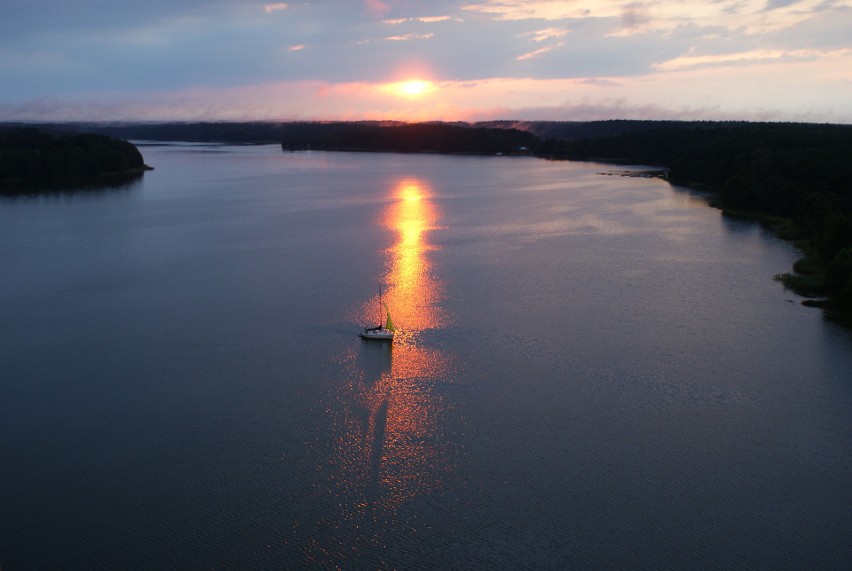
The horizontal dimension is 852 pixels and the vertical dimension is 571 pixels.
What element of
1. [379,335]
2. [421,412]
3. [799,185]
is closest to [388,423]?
[421,412]

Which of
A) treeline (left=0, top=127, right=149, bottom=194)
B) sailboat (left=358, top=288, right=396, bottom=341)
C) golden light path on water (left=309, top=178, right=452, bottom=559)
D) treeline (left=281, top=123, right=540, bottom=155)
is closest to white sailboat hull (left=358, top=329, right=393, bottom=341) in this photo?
sailboat (left=358, top=288, right=396, bottom=341)

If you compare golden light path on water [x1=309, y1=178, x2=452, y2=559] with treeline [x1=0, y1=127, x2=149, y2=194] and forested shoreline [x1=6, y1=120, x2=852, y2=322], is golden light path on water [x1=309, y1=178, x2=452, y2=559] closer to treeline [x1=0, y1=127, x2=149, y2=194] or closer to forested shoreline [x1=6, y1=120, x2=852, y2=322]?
forested shoreline [x1=6, y1=120, x2=852, y2=322]

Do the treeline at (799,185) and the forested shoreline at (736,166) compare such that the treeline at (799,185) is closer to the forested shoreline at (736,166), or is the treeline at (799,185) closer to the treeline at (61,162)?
the forested shoreline at (736,166)

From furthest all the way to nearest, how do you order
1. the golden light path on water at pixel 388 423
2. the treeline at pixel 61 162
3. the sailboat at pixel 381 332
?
the treeline at pixel 61 162, the sailboat at pixel 381 332, the golden light path on water at pixel 388 423

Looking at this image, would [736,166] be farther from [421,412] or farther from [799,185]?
[421,412]

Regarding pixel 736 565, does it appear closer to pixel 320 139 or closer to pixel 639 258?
pixel 639 258

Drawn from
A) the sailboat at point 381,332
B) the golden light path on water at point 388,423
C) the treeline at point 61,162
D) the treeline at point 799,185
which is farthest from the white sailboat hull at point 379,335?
the treeline at point 61,162

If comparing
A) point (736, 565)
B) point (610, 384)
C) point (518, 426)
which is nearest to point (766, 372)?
point (610, 384)
